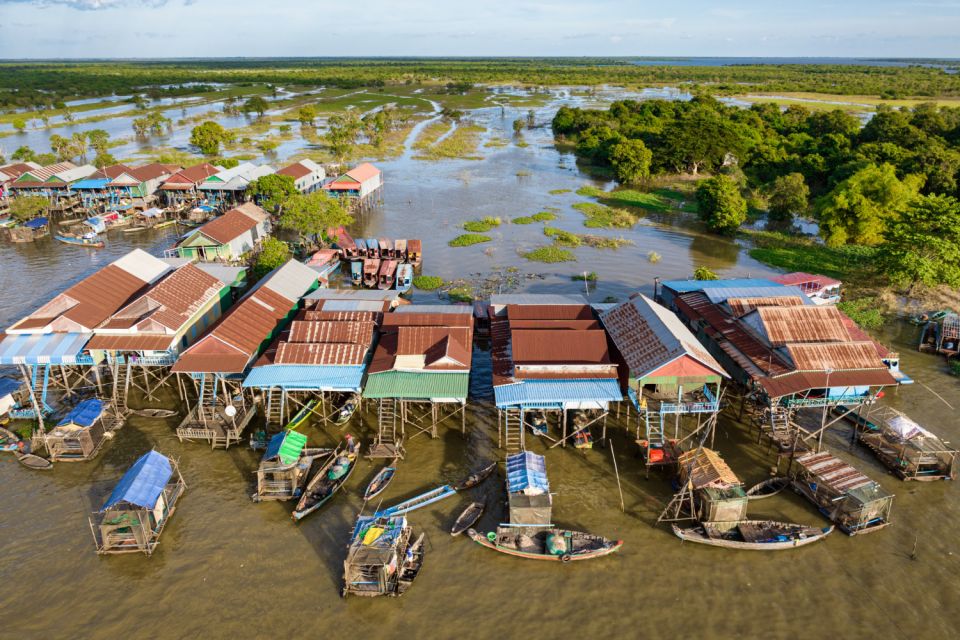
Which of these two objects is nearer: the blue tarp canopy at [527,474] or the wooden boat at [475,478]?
the blue tarp canopy at [527,474]

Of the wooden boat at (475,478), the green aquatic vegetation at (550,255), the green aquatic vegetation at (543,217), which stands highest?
the green aquatic vegetation at (543,217)

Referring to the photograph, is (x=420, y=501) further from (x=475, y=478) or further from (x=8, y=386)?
(x=8, y=386)

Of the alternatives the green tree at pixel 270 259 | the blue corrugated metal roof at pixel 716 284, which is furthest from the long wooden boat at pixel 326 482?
the green tree at pixel 270 259

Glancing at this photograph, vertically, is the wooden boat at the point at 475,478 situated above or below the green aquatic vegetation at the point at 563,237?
below

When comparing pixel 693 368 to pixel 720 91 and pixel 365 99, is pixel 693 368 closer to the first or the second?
pixel 365 99

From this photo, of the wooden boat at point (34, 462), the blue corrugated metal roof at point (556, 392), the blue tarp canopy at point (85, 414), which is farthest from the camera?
the blue tarp canopy at point (85, 414)

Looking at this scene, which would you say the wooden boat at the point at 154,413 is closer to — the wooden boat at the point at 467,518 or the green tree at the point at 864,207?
the wooden boat at the point at 467,518

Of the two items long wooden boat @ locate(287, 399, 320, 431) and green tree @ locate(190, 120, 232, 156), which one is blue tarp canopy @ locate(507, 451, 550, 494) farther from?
green tree @ locate(190, 120, 232, 156)
